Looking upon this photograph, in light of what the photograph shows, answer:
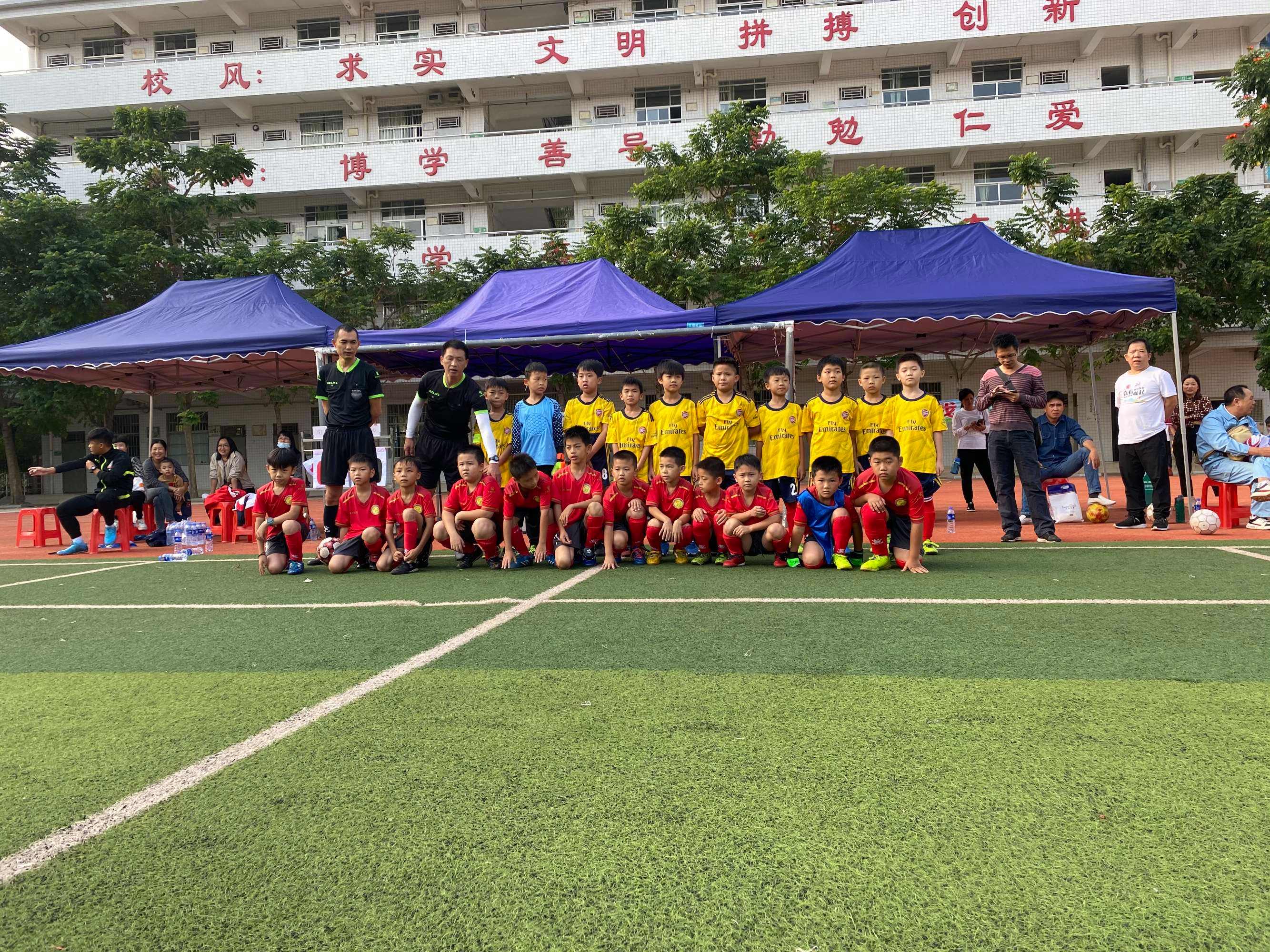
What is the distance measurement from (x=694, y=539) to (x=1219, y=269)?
50.5ft

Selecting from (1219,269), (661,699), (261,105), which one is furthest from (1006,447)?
(261,105)

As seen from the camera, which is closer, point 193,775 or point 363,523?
point 193,775

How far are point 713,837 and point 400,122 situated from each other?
97.7ft

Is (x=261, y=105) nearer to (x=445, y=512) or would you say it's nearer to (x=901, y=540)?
(x=445, y=512)

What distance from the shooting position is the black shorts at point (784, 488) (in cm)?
665

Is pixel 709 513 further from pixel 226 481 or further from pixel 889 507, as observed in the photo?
pixel 226 481

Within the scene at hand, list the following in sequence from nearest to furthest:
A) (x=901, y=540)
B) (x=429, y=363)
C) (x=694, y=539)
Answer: (x=901, y=540) → (x=694, y=539) → (x=429, y=363)

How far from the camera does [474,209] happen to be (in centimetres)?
2652

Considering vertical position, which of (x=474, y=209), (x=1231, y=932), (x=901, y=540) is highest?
(x=474, y=209)

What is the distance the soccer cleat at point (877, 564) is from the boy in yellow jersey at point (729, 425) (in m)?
1.36

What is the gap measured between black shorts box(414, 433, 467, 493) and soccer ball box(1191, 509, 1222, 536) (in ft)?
20.9

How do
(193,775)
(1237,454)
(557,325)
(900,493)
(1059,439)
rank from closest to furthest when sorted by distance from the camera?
(193,775), (900,493), (1237,454), (557,325), (1059,439)

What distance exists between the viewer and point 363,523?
6.44 m

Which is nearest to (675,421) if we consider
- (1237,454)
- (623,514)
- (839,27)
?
(623,514)
